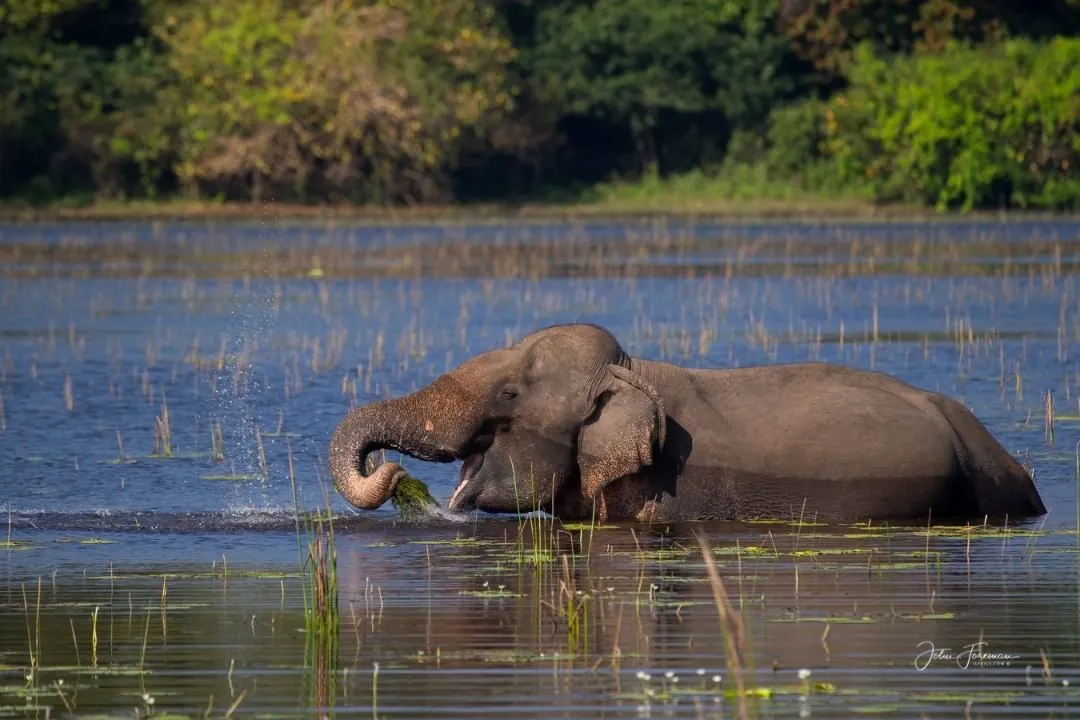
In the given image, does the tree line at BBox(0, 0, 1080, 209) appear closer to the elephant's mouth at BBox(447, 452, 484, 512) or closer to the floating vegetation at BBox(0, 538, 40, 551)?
the elephant's mouth at BBox(447, 452, 484, 512)

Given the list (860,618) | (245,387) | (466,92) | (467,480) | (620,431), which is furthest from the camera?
(466,92)

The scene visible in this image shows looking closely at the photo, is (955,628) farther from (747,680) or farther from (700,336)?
(700,336)

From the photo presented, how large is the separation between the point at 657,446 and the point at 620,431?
0.24 meters

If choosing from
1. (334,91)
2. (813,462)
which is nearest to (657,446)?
(813,462)

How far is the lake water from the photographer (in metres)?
8.41

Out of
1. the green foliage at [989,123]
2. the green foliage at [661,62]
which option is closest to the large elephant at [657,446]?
the green foliage at [989,123]

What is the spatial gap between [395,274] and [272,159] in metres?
24.9

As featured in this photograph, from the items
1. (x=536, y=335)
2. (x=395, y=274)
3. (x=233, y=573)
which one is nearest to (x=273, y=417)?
→ (x=536, y=335)

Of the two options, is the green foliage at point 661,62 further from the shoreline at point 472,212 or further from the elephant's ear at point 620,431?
the elephant's ear at point 620,431

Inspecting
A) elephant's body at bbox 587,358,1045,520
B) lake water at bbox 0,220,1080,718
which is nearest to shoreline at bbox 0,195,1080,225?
lake water at bbox 0,220,1080,718

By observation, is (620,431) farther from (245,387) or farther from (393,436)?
(245,387)

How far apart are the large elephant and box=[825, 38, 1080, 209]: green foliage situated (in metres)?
45.3

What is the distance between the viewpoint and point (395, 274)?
39.0 meters

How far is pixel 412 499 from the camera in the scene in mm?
12953
